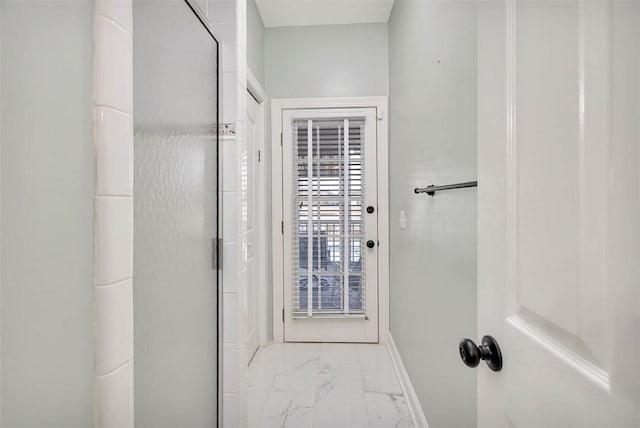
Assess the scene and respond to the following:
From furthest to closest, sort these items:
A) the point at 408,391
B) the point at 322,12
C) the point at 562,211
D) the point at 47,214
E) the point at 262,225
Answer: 1. the point at 262,225
2. the point at 322,12
3. the point at 408,391
4. the point at 47,214
5. the point at 562,211

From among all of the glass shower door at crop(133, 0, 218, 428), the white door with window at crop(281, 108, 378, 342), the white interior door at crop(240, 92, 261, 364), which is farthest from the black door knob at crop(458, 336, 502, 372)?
the white door with window at crop(281, 108, 378, 342)

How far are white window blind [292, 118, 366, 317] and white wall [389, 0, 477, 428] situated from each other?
1.68 feet

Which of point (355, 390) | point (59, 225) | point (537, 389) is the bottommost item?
point (355, 390)

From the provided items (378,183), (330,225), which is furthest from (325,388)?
(378,183)

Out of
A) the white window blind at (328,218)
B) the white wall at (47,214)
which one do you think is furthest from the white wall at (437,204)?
the white wall at (47,214)

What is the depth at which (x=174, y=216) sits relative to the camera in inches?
45.3

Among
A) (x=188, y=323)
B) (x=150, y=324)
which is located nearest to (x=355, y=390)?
(x=188, y=323)

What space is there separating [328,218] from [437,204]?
1422 millimetres

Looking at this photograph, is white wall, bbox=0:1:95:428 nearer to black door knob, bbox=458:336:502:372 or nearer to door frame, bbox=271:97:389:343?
black door knob, bbox=458:336:502:372

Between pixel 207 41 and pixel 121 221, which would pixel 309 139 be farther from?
pixel 121 221

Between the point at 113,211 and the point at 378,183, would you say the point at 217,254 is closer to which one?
the point at 113,211

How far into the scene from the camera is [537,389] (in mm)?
508

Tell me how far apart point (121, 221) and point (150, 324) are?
43 cm

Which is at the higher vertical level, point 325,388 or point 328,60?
point 328,60
